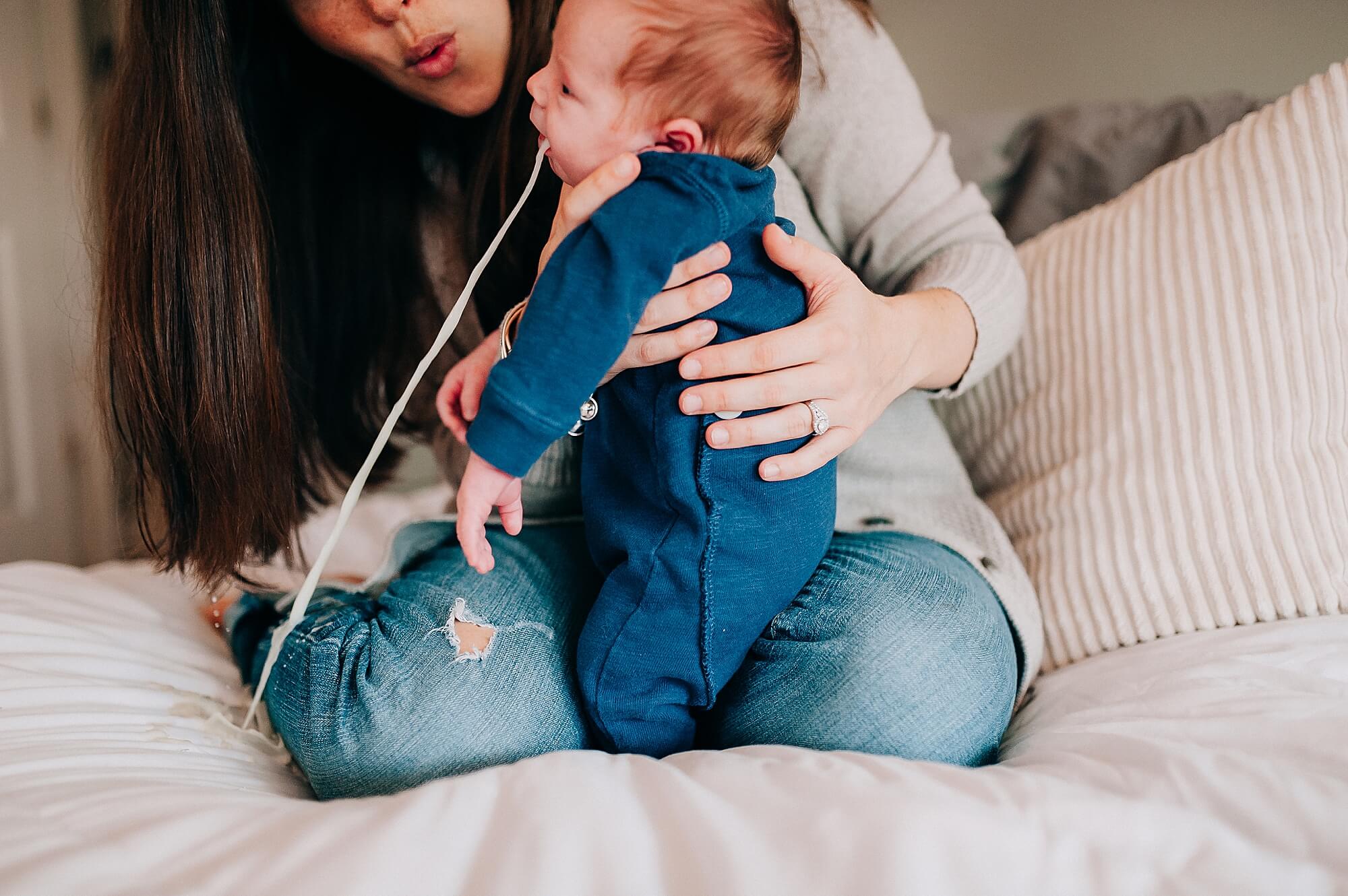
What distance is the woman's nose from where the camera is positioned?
0.75 m

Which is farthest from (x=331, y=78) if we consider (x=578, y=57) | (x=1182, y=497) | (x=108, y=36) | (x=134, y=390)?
(x=108, y=36)

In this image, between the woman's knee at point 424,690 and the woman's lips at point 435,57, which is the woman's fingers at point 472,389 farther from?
the woman's lips at point 435,57

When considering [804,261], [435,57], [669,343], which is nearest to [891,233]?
[804,261]

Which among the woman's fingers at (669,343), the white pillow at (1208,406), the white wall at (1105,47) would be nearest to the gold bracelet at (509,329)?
the woman's fingers at (669,343)

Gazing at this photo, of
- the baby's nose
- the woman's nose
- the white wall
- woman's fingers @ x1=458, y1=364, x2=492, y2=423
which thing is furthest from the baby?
the white wall

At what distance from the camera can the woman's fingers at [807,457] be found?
0.62m

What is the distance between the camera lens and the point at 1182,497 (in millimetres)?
726

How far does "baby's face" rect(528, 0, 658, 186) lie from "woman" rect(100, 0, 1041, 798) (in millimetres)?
51

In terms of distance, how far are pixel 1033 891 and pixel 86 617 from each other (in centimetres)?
84

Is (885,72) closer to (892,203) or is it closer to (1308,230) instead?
(892,203)

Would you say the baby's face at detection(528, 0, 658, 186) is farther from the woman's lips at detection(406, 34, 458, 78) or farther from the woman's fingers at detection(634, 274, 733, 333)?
the woman's lips at detection(406, 34, 458, 78)

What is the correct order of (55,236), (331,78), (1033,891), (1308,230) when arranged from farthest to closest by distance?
(55,236) < (331,78) < (1308,230) < (1033,891)

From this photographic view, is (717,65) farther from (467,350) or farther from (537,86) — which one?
(467,350)

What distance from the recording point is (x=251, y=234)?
2.59 ft
